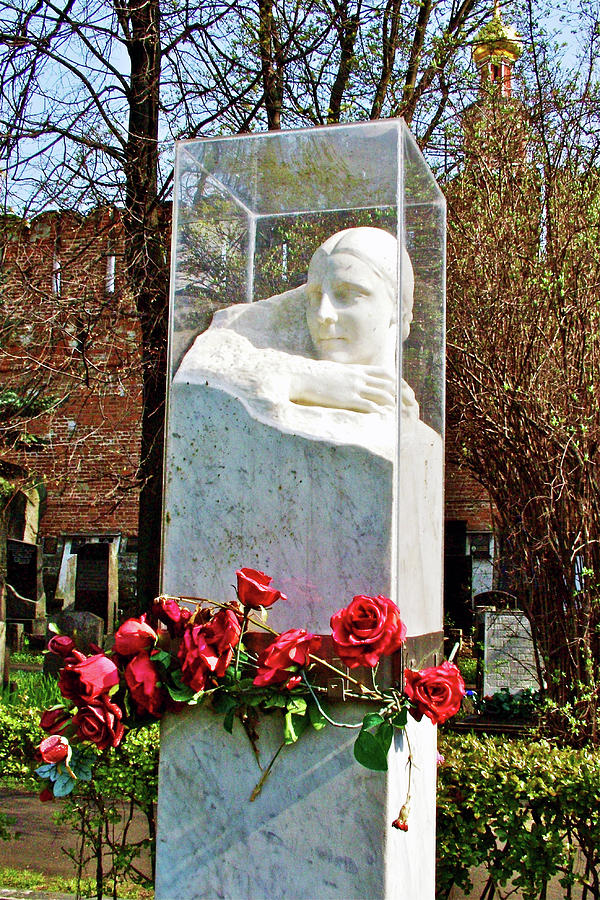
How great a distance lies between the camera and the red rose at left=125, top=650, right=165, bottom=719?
220 centimetres

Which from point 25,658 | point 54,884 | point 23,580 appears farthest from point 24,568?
point 54,884

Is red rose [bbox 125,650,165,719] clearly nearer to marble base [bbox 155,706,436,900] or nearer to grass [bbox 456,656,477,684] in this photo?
marble base [bbox 155,706,436,900]

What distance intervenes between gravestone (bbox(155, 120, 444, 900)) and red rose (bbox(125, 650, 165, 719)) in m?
0.13

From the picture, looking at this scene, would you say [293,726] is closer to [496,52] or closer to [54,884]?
[54,884]

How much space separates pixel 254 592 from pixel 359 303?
896 mm

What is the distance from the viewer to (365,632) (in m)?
2.01

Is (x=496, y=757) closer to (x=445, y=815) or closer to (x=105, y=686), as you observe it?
(x=445, y=815)

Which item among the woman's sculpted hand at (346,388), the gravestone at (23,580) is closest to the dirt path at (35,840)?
the woman's sculpted hand at (346,388)

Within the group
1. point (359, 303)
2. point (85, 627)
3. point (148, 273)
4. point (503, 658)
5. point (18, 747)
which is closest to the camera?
point (359, 303)

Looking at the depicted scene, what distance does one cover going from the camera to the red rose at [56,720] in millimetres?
2248

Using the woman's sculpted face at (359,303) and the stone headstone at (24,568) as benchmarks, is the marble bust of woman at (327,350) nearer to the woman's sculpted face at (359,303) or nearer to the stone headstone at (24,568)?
the woman's sculpted face at (359,303)

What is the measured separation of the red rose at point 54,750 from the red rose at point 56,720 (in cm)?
8

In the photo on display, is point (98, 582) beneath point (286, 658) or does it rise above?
beneath

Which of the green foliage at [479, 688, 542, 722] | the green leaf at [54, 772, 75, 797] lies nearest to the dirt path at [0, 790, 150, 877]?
the green leaf at [54, 772, 75, 797]
